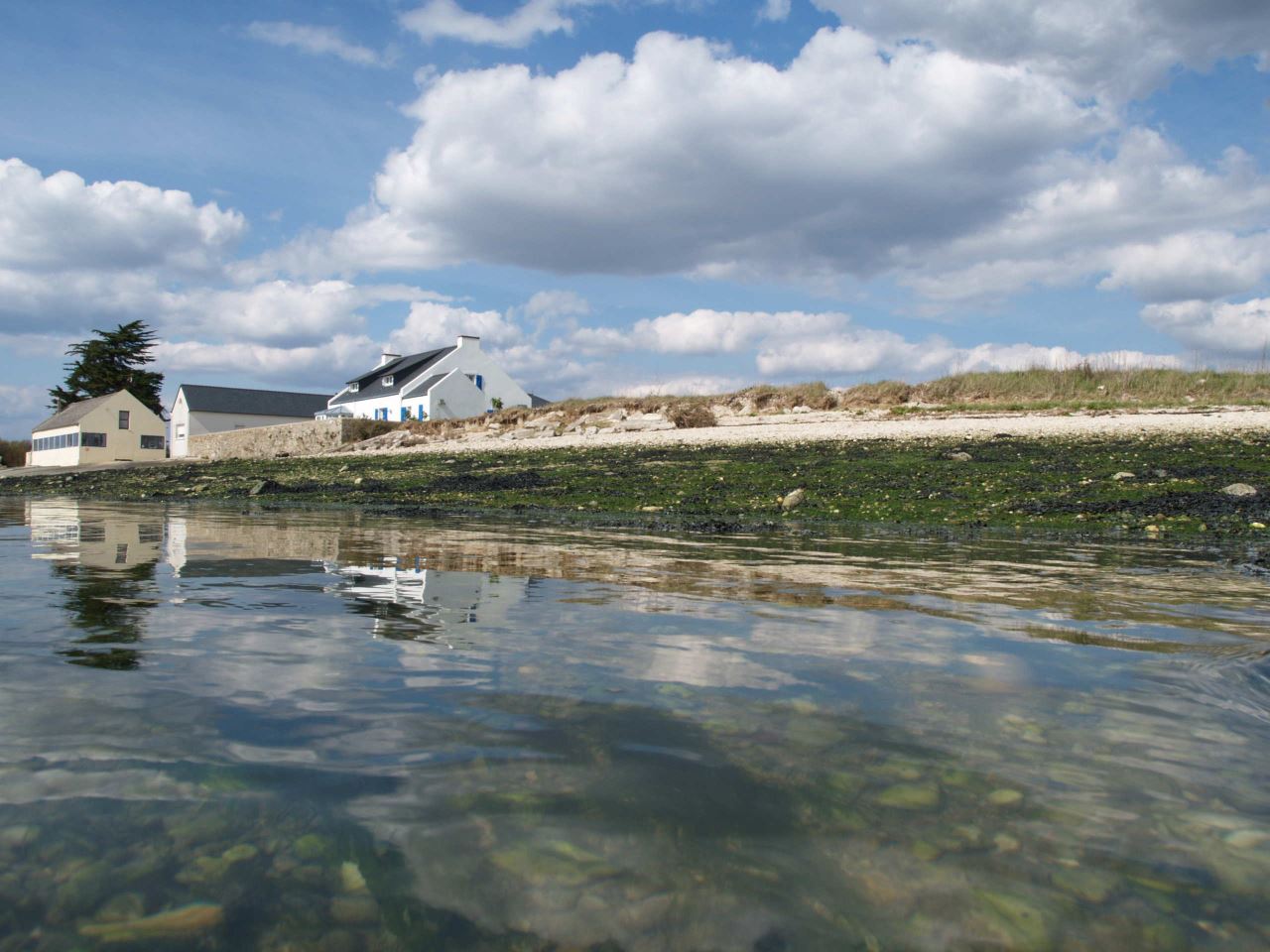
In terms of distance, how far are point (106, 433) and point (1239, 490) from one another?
7277 cm

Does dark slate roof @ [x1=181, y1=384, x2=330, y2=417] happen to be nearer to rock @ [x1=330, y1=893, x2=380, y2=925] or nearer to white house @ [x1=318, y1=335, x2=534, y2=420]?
white house @ [x1=318, y1=335, x2=534, y2=420]

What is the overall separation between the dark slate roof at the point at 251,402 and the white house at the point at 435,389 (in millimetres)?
6839

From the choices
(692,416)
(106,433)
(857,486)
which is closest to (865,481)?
(857,486)

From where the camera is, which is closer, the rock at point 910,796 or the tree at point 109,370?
the rock at point 910,796

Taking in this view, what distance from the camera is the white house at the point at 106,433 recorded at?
66.1 metres

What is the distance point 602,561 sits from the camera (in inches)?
347

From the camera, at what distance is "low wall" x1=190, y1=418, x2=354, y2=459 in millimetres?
45375

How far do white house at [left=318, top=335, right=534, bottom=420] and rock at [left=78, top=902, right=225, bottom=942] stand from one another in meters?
60.9

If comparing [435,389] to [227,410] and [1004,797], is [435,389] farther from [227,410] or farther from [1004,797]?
[1004,797]

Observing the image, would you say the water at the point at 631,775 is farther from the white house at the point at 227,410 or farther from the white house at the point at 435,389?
the white house at the point at 227,410

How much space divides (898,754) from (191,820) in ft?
7.73

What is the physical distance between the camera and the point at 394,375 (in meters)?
73.7

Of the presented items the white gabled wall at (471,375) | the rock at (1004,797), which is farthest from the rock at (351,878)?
the white gabled wall at (471,375)

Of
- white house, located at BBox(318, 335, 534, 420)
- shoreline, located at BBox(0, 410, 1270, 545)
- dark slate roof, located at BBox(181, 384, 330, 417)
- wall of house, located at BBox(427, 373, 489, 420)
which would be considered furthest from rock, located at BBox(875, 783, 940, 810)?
dark slate roof, located at BBox(181, 384, 330, 417)
